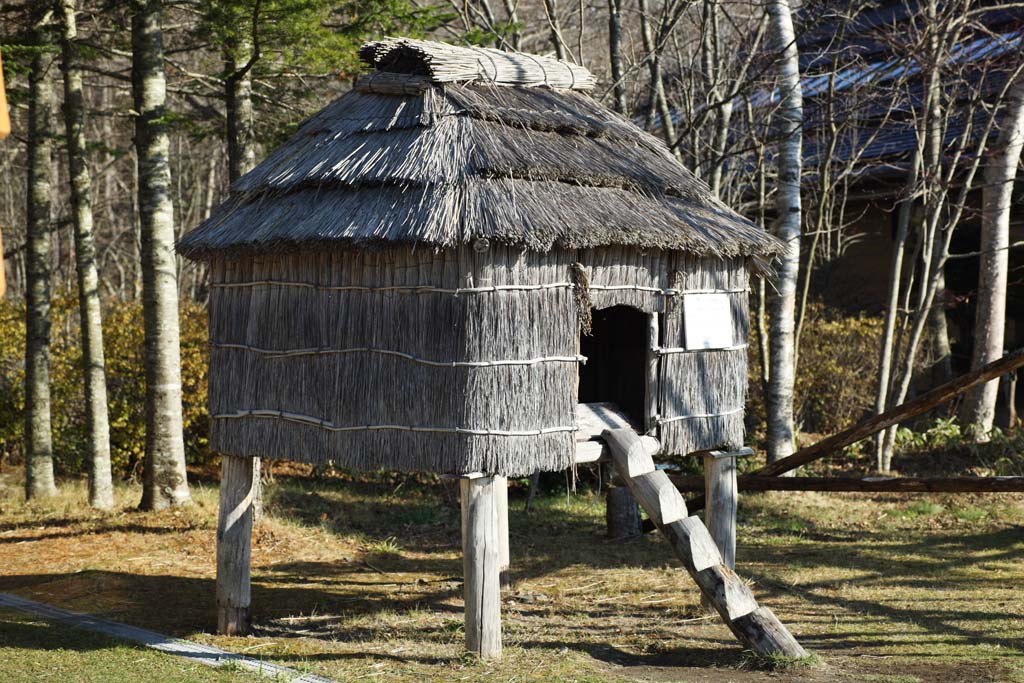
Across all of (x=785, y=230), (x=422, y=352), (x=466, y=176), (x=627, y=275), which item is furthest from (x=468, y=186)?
(x=785, y=230)

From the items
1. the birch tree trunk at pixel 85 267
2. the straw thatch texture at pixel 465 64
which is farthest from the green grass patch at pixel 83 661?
the straw thatch texture at pixel 465 64

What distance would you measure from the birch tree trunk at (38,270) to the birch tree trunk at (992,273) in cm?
1158

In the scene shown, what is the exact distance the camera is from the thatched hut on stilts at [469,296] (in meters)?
7.04

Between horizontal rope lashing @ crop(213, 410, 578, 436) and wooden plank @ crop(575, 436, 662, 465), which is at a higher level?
horizontal rope lashing @ crop(213, 410, 578, 436)

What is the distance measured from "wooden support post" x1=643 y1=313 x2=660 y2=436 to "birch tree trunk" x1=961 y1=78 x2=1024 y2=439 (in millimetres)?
7403

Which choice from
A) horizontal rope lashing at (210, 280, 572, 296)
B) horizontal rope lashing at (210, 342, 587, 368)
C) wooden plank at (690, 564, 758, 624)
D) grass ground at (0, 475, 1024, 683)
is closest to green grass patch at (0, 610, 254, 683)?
grass ground at (0, 475, 1024, 683)

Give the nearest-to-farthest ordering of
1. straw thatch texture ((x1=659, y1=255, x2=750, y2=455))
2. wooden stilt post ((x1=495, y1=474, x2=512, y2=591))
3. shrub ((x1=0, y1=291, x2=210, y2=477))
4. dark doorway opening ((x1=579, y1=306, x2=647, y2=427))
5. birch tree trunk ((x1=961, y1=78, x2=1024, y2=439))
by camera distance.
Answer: straw thatch texture ((x1=659, y1=255, x2=750, y2=455)) < dark doorway opening ((x1=579, y1=306, x2=647, y2=427)) < wooden stilt post ((x1=495, y1=474, x2=512, y2=591)) < birch tree trunk ((x1=961, y1=78, x2=1024, y2=439)) < shrub ((x1=0, y1=291, x2=210, y2=477))

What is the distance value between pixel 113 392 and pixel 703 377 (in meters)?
9.30

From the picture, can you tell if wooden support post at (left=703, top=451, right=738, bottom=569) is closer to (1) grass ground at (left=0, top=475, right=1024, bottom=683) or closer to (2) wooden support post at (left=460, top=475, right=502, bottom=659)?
(1) grass ground at (left=0, top=475, right=1024, bottom=683)

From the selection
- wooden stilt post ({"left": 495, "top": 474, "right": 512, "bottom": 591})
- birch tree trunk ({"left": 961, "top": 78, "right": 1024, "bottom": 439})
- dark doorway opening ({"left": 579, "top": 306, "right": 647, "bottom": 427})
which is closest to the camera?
dark doorway opening ({"left": 579, "top": 306, "right": 647, "bottom": 427})

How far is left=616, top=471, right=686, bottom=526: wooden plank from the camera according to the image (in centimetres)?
759

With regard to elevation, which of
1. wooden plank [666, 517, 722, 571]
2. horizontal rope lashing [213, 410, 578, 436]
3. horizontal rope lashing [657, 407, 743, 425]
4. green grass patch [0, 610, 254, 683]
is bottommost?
green grass patch [0, 610, 254, 683]

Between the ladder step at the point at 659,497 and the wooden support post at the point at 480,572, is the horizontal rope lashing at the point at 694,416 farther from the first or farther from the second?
the wooden support post at the point at 480,572

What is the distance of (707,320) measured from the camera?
8.23 meters
